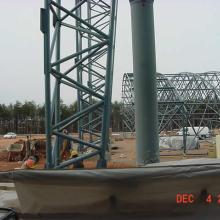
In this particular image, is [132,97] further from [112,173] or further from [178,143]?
[112,173]

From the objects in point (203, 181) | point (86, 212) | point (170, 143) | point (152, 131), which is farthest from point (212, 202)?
point (170, 143)

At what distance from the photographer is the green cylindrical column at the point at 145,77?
806cm

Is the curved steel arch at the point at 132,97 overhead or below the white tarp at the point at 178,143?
overhead

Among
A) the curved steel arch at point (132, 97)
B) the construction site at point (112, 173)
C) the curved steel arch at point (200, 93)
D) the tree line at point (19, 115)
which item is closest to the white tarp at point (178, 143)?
the curved steel arch at point (132, 97)

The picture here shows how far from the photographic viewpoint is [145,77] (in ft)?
26.8

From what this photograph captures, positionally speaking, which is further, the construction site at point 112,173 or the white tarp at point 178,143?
the white tarp at point 178,143

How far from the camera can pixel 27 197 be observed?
14.0 feet

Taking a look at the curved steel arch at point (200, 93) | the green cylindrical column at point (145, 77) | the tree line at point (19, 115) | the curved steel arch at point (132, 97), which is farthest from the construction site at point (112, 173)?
the tree line at point (19, 115)

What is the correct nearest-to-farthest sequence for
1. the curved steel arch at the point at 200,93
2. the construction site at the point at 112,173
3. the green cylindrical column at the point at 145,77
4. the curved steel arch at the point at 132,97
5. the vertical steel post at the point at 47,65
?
the construction site at the point at 112,173 < the green cylindrical column at the point at 145,77 < the vertical steel post at the point at 47,65 < the curved steel arch at the point at 132,97 < the curved steel arch at the point at 200,93

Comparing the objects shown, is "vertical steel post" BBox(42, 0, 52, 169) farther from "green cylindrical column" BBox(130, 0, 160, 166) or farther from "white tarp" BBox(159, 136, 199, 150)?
"white tarp" BBox(159, 136, 199, 150)

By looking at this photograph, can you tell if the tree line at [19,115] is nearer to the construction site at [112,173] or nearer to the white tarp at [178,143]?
the white tarp at [178,143]

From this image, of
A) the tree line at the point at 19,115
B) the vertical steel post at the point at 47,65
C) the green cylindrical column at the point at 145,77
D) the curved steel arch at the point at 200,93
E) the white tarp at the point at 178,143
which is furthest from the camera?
the tree line at the point at 19,115
